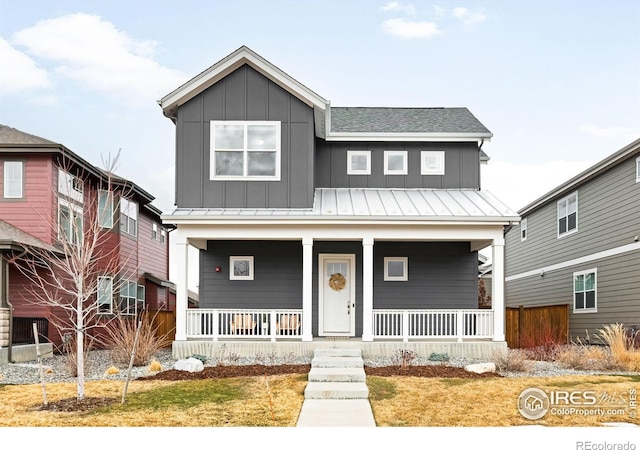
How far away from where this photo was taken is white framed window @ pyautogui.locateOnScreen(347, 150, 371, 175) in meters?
20.6

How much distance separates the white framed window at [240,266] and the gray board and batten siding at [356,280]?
11 centimetres

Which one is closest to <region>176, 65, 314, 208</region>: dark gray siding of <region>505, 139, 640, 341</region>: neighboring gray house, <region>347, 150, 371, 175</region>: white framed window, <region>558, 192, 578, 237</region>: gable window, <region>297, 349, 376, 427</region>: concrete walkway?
<region>347, 150, 371, 175</region>: white framed window

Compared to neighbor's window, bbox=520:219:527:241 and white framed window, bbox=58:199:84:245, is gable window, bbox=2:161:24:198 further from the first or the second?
neighbor's window, bbox=520:219:527:241

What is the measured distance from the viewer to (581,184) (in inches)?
915

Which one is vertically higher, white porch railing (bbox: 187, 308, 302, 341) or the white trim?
the white trim

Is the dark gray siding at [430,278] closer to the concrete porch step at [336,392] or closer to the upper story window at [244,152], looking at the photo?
the upper story window at [244,152]

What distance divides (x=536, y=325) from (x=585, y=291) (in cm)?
234

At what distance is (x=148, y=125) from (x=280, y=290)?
234 inches

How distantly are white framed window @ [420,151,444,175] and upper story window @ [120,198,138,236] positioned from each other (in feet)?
36.4

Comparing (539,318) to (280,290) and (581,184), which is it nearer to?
(581,184)

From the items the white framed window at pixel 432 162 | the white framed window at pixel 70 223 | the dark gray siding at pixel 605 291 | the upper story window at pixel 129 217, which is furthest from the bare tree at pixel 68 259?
the dark gray siding at pixel 605 291

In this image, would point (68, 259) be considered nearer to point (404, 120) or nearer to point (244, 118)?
point (244, 118)

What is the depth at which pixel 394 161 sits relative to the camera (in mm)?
20609
